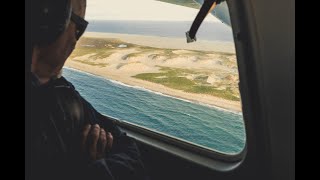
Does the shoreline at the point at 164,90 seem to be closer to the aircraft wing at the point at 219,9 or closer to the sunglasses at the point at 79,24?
the sunglasses at the point at 79,24

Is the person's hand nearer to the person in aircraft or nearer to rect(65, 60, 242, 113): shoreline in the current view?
the person in aircraft

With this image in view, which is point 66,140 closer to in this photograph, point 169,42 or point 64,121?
point 64,121

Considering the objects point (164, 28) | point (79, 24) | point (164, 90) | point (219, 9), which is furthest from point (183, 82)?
point (79, 24)

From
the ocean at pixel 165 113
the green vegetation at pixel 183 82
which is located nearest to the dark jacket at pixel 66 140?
the ocean at pixel 165 113

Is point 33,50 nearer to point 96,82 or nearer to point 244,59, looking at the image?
point 96,82

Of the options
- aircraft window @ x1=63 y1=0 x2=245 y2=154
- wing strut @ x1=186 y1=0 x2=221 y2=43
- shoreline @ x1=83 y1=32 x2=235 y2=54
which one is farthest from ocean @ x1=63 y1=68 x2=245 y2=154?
wing strut @ x1=186 y1=0 x2=221 y2=43
